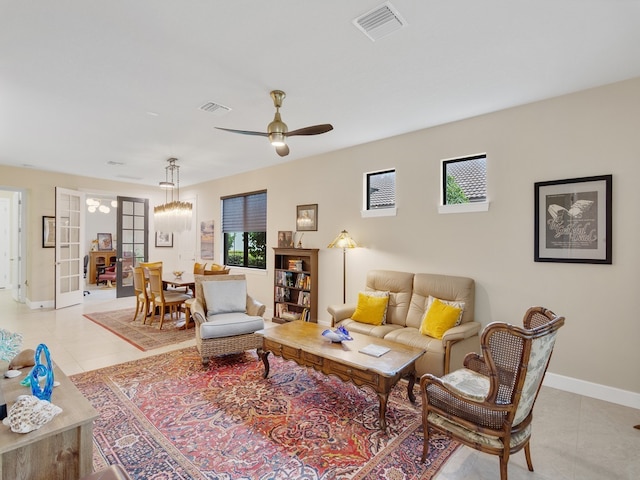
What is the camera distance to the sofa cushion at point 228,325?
12.1 feet

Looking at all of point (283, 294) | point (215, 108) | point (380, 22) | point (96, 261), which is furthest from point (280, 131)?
point (96, 261)

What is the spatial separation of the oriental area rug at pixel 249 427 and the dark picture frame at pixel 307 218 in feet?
8.14

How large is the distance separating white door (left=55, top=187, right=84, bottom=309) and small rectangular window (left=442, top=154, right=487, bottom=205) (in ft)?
24.0

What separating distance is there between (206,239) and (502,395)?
7.04 metres

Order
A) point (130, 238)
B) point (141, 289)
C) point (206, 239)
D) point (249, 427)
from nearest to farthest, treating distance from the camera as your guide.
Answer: point (249, 427)
point (141, 289)
point (206, 239)
point (130, 238)

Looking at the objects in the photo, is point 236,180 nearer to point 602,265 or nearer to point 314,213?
point 314,213

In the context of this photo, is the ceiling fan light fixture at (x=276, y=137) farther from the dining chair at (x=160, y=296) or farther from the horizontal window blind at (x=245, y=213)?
the horizontal window blind at (x=245, y=213)

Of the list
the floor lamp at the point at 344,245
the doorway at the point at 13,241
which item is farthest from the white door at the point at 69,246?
the floor lamp at the point at 344,245

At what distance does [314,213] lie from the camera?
539 cm

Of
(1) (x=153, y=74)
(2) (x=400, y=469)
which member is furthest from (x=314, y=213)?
(2) (x=400, y=469)

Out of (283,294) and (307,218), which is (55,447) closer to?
(283,294)

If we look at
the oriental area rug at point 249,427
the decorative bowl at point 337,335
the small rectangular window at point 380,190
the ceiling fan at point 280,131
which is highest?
the ceiling fan at point 280,131

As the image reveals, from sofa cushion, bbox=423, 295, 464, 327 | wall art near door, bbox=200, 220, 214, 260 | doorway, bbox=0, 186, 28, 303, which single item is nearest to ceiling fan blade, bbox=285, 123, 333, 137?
sofa cushion, bbox=423, 295, 464, 327

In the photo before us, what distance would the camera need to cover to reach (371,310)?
13.0ft
